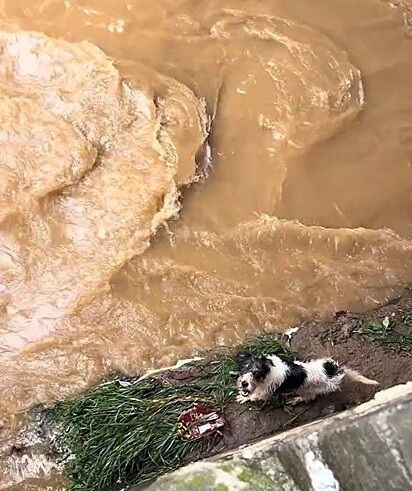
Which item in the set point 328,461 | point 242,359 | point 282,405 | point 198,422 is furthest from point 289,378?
point 328,461

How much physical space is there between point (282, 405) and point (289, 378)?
42 centimetres

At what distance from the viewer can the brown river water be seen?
19.9 feet

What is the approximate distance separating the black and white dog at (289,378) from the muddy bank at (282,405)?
0.11 m

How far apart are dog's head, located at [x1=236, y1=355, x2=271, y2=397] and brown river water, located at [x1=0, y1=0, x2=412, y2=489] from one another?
739 mm

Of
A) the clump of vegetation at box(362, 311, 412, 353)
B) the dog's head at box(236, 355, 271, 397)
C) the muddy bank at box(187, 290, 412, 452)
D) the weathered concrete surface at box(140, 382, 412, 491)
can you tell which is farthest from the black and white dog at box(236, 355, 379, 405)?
the weathered concrete surface at box(140, 382, 412, 491)

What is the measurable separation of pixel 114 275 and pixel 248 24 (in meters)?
2.90

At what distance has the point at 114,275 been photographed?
20.2 feet

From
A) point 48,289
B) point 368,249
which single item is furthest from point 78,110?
point 368,249

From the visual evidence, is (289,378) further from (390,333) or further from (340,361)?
(390,333)

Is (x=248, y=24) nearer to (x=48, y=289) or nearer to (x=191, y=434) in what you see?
(x=48, y=289)

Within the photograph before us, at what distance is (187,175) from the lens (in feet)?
21.8

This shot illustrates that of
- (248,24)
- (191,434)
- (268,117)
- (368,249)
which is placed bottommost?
(191,434)

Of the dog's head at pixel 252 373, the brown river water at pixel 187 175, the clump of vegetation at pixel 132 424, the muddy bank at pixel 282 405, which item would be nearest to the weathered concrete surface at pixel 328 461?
the dog's head at pixel 252 373

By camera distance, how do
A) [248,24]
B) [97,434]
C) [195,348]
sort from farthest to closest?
[248,24] → [195,348] → [97,434]
